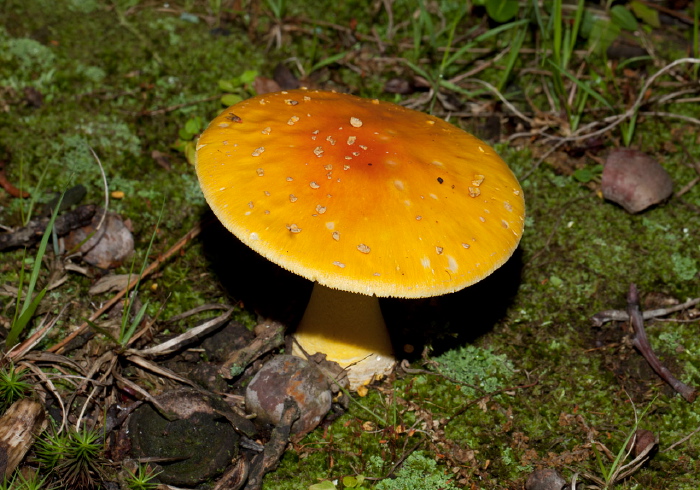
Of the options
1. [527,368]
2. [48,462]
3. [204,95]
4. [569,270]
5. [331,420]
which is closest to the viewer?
[48,462]

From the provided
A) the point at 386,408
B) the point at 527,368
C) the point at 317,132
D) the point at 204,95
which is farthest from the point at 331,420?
the point at 204,95

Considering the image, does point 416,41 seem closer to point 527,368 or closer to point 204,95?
point 204,95

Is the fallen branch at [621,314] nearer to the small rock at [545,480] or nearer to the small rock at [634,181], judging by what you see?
the small rock at [634,181]

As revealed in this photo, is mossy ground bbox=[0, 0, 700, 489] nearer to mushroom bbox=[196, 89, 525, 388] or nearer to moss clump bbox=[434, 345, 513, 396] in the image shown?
moss clump bbox=[434, 345, 513, 396]

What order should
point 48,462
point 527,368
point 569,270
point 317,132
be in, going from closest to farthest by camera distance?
point 48,462, point 317,132, point 527,368, point 569,270

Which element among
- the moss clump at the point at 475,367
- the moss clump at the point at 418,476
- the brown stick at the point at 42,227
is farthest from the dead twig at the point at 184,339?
the moss clump at the point at 475,367

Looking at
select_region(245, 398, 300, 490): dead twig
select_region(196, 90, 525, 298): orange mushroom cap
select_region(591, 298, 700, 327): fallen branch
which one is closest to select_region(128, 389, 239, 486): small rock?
select_region(245, 398, 300, 490): dead twig

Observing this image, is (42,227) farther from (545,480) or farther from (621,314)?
(621,314)
